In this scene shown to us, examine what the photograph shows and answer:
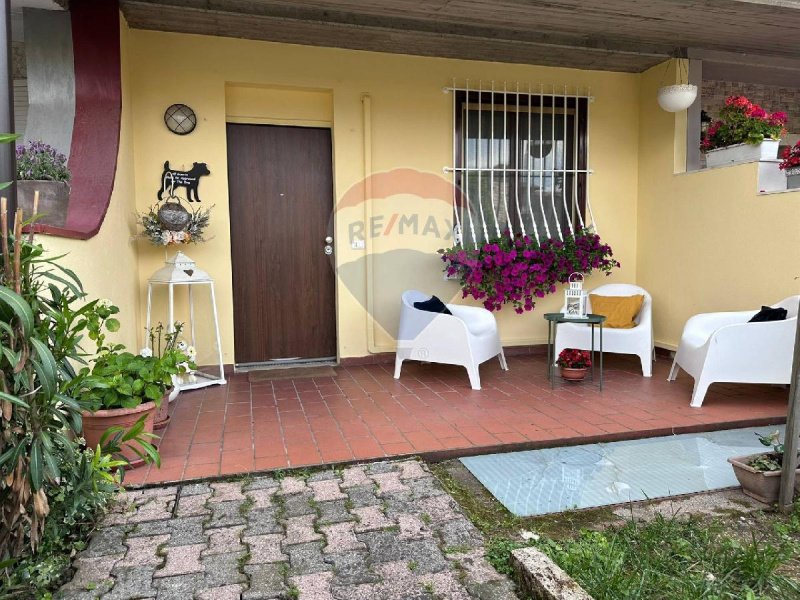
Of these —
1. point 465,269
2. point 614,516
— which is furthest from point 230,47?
point 614,516

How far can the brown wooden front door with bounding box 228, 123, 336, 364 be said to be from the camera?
4645mm

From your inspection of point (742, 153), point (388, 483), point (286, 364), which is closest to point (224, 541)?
point (388, 483)

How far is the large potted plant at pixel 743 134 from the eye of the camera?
411cm

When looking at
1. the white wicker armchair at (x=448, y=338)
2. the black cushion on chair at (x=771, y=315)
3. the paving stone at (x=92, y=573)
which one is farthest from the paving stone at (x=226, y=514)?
the black cushion on chair at (x=771, y=315)

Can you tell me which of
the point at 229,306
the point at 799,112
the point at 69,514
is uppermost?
the point at 799,112

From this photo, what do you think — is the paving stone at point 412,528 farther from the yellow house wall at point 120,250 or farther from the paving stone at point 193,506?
the yellow house wall at point 120,250

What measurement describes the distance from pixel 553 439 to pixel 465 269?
2115mm

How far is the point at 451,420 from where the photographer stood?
10.8 feet

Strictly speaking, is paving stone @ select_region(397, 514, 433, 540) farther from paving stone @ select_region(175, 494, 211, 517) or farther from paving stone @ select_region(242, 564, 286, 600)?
paving stone @ select_region(175, 494, 211, 517)

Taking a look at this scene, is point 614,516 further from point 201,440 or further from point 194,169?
point 194,169

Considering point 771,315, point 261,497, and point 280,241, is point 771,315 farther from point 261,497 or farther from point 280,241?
point 280,241

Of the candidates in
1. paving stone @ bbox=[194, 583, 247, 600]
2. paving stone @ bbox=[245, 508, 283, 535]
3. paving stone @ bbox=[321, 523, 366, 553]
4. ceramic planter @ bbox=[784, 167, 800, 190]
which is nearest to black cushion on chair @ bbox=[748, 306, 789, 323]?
ceramic planter @ bbox=[784, 167, 800, 190]

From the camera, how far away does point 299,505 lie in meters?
2.29

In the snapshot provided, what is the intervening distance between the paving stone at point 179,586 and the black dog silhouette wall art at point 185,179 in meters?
3.21
